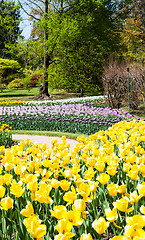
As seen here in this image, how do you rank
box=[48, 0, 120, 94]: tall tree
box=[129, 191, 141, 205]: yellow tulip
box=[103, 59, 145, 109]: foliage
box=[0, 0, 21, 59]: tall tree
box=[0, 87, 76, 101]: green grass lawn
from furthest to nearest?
1. box=[0, 87, 76, 101]: green grass lawn
2. box=[48, 0, 120, 94]: tall tree
3. box=[0, 0, 21, 59]: tall tree
4. box=[103, 59, 145, 109]: foliage
5. box=[129, 191, 141, 205]: yellow tulip

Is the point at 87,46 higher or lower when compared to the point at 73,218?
higher

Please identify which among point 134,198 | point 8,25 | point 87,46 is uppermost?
point 8,25

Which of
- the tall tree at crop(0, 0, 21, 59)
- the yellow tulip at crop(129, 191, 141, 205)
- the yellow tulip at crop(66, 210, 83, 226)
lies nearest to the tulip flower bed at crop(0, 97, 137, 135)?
the yellow tulip at crop(129, 191, 141, 205)

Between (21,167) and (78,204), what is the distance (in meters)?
0.94

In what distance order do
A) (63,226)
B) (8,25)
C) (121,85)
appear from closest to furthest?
(63,226), (121,85), (8,25)

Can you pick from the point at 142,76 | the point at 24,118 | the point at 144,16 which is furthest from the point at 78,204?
the point at 144,16

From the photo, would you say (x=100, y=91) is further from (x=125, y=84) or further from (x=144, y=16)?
(x=125, y=84)

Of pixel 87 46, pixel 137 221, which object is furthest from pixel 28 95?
pixel 137 221

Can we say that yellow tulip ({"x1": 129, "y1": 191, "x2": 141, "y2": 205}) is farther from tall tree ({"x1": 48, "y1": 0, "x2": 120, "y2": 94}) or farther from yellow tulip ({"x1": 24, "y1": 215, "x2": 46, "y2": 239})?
tall tree ({"x1": 48, "y1": 0, "x2": 120, "y2": 94})

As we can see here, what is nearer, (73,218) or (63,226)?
(63,226)

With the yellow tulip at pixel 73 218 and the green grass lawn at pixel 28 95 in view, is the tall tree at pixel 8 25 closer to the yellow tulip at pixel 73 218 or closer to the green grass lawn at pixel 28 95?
the green grass lawn at pixel 28 95

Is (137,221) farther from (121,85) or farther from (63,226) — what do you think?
(121,85)

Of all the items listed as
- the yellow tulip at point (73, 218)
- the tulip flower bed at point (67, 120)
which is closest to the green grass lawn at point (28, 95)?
the tulip flower bed at point (67, 120)

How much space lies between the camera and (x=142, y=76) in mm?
10844
